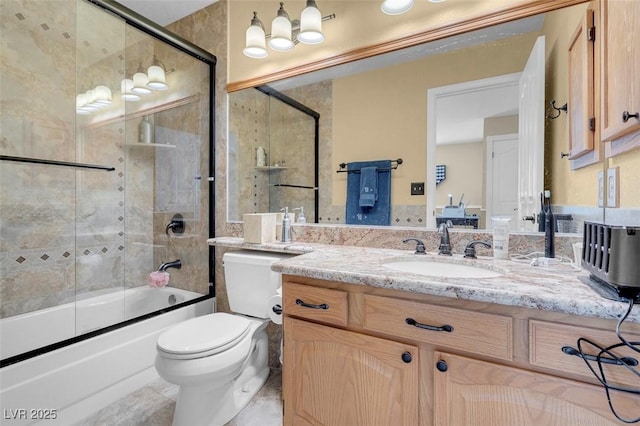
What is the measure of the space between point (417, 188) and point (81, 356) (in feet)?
6.31

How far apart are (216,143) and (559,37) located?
6.69 feet

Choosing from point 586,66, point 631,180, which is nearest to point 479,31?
point 586,66

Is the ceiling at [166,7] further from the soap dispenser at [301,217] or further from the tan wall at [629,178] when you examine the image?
the tan wall at [629,178]

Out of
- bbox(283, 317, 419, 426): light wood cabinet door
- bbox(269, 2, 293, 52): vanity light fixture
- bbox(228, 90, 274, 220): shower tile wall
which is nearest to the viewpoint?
bbox(283, 317, 419, 426): light wood cabinet door

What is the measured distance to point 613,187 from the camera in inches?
36.6

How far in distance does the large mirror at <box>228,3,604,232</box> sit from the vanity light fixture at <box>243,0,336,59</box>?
23 cm

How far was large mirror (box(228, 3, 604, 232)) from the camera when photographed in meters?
1.19

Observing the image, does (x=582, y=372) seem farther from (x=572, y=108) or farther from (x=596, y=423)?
(x=572, y=108)

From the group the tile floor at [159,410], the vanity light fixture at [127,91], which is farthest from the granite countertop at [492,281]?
the vanity light fixture at [127,91]

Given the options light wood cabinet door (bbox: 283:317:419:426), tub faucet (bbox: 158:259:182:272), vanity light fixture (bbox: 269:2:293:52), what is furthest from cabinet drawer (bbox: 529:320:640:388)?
tub faucet (bbox: 158:259:182:272)

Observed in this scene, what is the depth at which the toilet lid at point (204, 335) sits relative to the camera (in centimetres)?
128

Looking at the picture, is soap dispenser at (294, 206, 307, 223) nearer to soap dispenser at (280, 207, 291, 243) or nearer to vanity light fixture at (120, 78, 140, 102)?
soap dispenser at (280, 207, 291, 243)

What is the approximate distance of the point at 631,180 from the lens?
0.85 meters

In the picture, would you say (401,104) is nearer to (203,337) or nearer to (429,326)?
(429,326)
